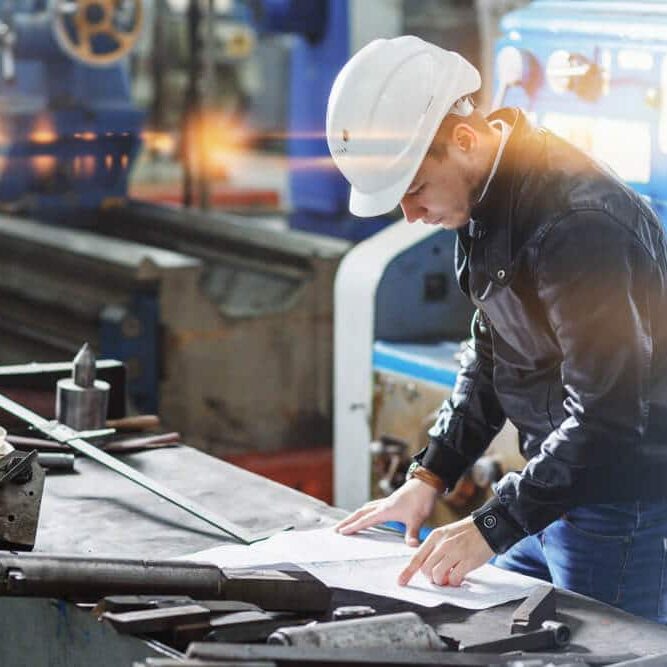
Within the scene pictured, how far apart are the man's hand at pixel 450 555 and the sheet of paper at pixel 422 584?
16mm

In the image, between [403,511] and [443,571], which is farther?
[403,511]

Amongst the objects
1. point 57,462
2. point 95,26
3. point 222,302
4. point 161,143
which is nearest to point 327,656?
Result: point 57,462

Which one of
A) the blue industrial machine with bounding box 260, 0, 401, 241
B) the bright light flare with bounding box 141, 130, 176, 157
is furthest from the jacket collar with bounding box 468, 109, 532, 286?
the bright light flare with bounding box 141, 130, 176, 157

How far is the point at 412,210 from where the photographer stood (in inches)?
74.4

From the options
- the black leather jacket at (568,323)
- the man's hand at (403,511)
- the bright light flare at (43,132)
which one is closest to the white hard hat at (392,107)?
the black leather jacket at (568,323)

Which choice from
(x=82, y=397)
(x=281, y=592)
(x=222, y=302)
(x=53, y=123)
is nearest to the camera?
(x=281, y=592)

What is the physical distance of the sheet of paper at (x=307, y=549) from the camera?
1.86m

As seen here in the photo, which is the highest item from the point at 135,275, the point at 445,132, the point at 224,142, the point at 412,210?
the point at 445,132

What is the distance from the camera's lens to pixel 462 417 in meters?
2.12

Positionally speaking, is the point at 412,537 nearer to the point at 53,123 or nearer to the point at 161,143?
the point at 53,123

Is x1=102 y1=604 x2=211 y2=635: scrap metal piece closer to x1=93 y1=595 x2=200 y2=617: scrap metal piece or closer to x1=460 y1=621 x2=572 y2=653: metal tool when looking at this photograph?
x1=93 y1=595 x2=200 y2=617: scrap metal piece

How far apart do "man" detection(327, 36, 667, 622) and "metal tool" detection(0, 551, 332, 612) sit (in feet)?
0.60

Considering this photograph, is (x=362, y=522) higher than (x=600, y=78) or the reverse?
the reverse

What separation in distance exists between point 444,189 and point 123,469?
684 millimetres
